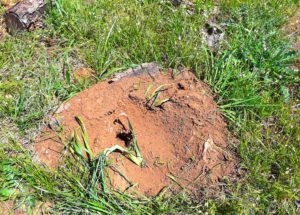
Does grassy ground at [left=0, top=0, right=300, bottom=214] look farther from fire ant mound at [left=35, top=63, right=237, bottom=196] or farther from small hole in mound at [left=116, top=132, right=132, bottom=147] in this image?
small hole in mound at [left=116, top=132, right=132, bottom=147]

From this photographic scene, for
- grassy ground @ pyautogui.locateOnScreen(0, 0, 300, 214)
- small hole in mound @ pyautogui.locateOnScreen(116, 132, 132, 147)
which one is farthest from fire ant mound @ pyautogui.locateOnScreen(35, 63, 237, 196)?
grassy ground @ pyautogui.locateOnScreen(0, 0, 300, 214)

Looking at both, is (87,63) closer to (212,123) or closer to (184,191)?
(212,123)

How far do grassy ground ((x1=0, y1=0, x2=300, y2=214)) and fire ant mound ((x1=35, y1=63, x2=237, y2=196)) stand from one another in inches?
4.4

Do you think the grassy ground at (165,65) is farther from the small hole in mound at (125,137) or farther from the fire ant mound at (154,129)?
the small hole in mound at (125,137)

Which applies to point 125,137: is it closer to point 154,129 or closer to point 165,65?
point 154,129

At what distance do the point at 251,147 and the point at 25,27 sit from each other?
7.46 feet

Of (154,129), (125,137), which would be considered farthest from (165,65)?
(125,137)

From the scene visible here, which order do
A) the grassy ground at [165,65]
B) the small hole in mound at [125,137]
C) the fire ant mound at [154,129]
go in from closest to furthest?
the grassy ground at [165,65] → the fire ant mound at [154,129] → the small hole in mound at [125,137]

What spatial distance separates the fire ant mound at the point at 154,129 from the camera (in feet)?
8.93

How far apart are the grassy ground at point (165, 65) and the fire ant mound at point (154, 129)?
0.37 ft

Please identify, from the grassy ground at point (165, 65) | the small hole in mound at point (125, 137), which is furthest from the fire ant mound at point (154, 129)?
the grassy ground at point (165, 65)

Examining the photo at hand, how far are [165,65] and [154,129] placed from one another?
641mm

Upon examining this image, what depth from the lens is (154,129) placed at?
2930 millimetres

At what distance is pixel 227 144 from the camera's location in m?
2.87
